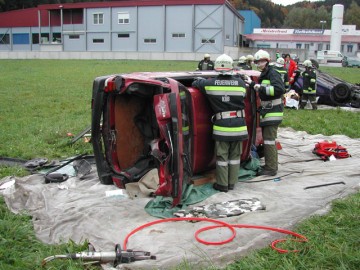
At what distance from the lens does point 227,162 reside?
5230mm

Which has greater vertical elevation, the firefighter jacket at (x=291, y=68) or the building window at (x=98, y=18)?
the building window at (x=98, y=18)

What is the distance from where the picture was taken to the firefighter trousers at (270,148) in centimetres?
590

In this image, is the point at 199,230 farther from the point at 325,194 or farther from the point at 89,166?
the point at 89,166

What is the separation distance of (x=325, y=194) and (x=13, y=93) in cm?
1187

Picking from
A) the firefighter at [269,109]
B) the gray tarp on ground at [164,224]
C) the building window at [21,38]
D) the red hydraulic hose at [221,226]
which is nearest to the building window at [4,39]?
the building window at [21,38]

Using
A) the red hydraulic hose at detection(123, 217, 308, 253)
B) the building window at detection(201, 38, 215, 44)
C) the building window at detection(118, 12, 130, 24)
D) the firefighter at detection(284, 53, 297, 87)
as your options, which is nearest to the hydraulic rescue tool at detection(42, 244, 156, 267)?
the red hydraulic hose at detection(123, 217, 308, 253)

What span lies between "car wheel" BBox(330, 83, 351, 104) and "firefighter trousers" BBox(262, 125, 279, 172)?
23.1 ft

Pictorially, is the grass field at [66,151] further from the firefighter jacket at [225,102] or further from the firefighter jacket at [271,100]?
the firefighter jacket at [271,100]

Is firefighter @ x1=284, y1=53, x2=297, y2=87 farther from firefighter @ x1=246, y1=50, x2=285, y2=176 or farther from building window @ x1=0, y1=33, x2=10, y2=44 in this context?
building window @ x1=0, y1=33, x2=10, y2=44

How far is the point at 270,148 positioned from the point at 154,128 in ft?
5.31

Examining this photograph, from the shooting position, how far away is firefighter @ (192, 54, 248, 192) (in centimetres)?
501

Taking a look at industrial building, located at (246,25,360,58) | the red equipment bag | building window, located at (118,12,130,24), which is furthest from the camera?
industrial building, located at (246,25,360,58)

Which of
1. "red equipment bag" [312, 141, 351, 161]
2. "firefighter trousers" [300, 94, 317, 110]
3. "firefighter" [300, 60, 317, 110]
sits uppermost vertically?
"firefighter" [300, 60, 317, 110]

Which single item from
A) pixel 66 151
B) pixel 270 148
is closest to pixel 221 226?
pixel 270 148
